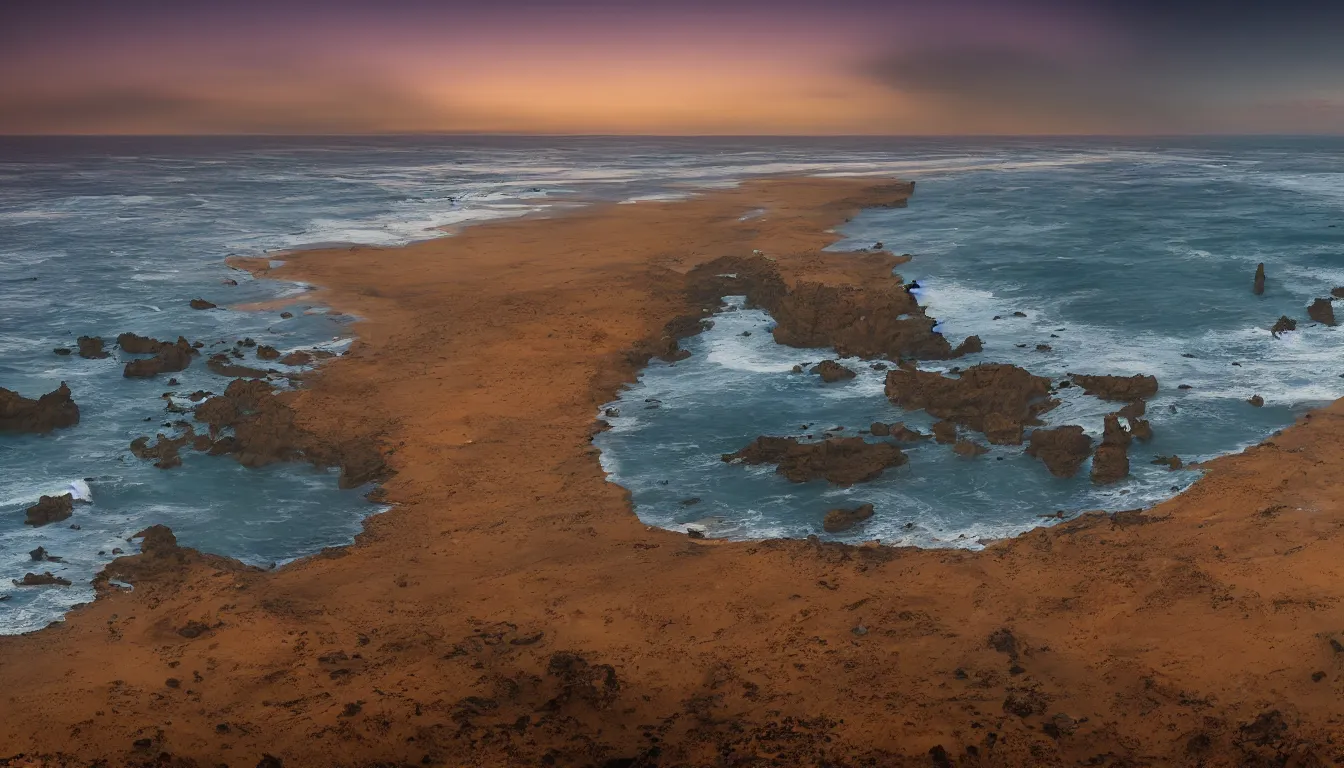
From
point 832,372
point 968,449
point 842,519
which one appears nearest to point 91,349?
point 832,372

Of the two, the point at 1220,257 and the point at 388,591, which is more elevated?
the point at 1220,257

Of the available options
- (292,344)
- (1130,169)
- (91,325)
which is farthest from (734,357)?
(1130,169)

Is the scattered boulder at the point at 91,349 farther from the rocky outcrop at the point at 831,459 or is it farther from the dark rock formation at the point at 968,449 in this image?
the dark rock formation at the point at 968,449

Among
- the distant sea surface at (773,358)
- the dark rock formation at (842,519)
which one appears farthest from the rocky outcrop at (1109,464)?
the dark rock formation at (842,519)

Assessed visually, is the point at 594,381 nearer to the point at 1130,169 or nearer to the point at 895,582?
the point at 895,582

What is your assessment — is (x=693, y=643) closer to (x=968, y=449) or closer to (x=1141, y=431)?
(x=968, y=449)

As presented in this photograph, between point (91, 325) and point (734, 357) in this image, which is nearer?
point (734, 357)

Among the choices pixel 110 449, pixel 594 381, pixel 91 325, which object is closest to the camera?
pixel 110 449
